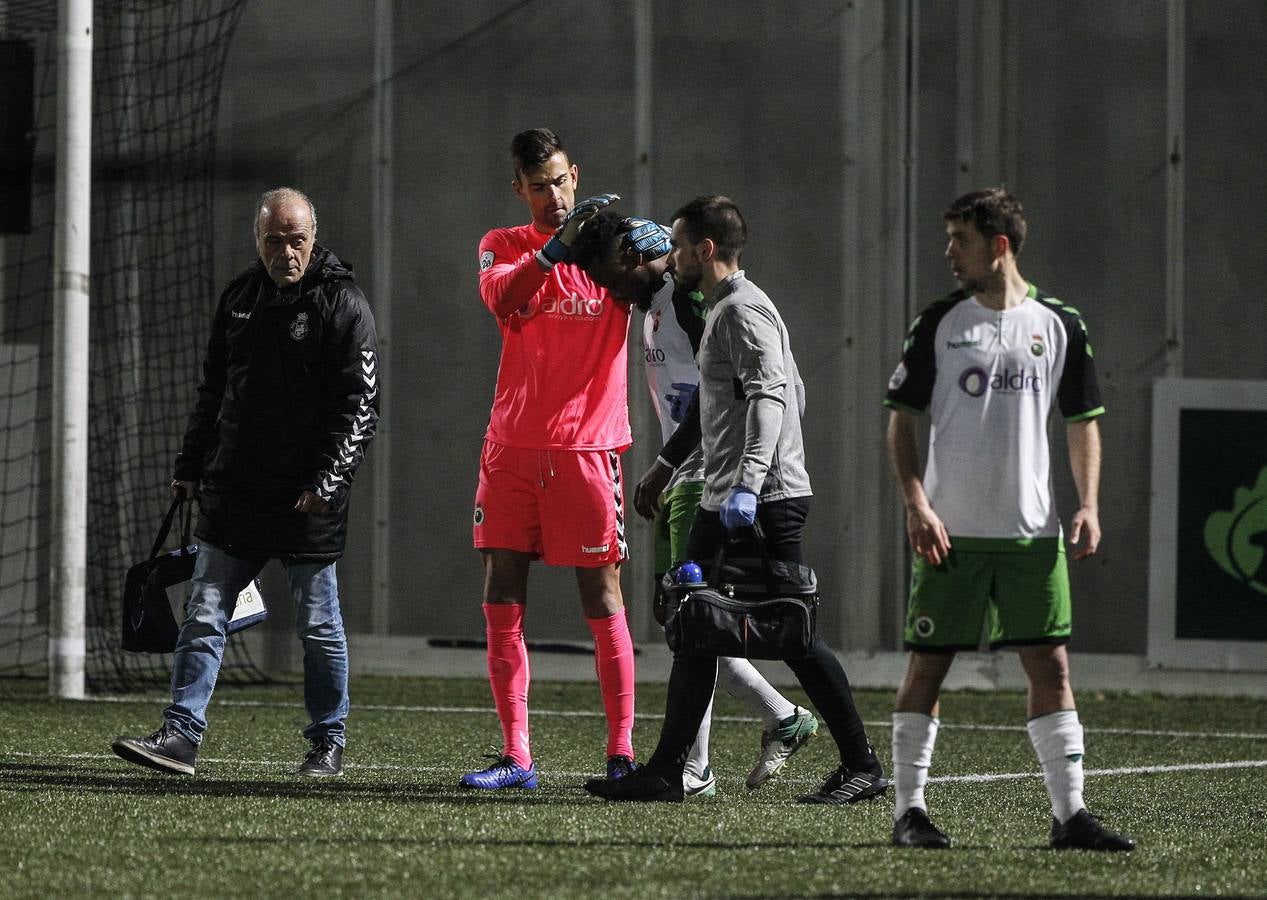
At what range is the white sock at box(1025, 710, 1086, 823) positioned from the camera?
4.37 m

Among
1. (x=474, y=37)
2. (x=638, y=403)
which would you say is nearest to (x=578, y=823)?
(x=638, y=403)

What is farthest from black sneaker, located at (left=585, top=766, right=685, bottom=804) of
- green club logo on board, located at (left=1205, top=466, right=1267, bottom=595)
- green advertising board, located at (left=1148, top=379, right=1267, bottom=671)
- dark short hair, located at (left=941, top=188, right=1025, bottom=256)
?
green club logo on board, located at (left=1205, top=466, right=1267, bottom=595)

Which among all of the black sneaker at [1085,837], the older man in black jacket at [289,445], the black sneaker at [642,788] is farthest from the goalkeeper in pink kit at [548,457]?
the black sneaker at [1085,837]

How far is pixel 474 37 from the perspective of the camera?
1128 centimetres

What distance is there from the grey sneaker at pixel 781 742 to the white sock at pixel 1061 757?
1.24m

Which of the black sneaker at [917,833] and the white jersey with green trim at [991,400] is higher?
the white jersey with green trim at [991,400]

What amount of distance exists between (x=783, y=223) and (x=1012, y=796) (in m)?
5.75

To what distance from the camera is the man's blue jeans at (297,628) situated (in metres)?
5.73

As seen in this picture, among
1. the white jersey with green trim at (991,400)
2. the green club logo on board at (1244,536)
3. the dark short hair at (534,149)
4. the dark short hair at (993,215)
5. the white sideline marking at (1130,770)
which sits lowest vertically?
the white sideline marking at (1130,770)

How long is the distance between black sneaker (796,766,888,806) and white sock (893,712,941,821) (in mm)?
966

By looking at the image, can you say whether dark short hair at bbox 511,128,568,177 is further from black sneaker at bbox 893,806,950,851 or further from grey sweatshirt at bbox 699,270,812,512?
black sneaker at bbox 893,806,950,851

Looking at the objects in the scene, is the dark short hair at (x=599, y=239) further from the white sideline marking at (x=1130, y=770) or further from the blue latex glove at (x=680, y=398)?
the white sideline marking at (x=1130, y=770)

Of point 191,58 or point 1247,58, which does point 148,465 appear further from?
point 1247,58

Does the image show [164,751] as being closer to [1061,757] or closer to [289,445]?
[289,445]
